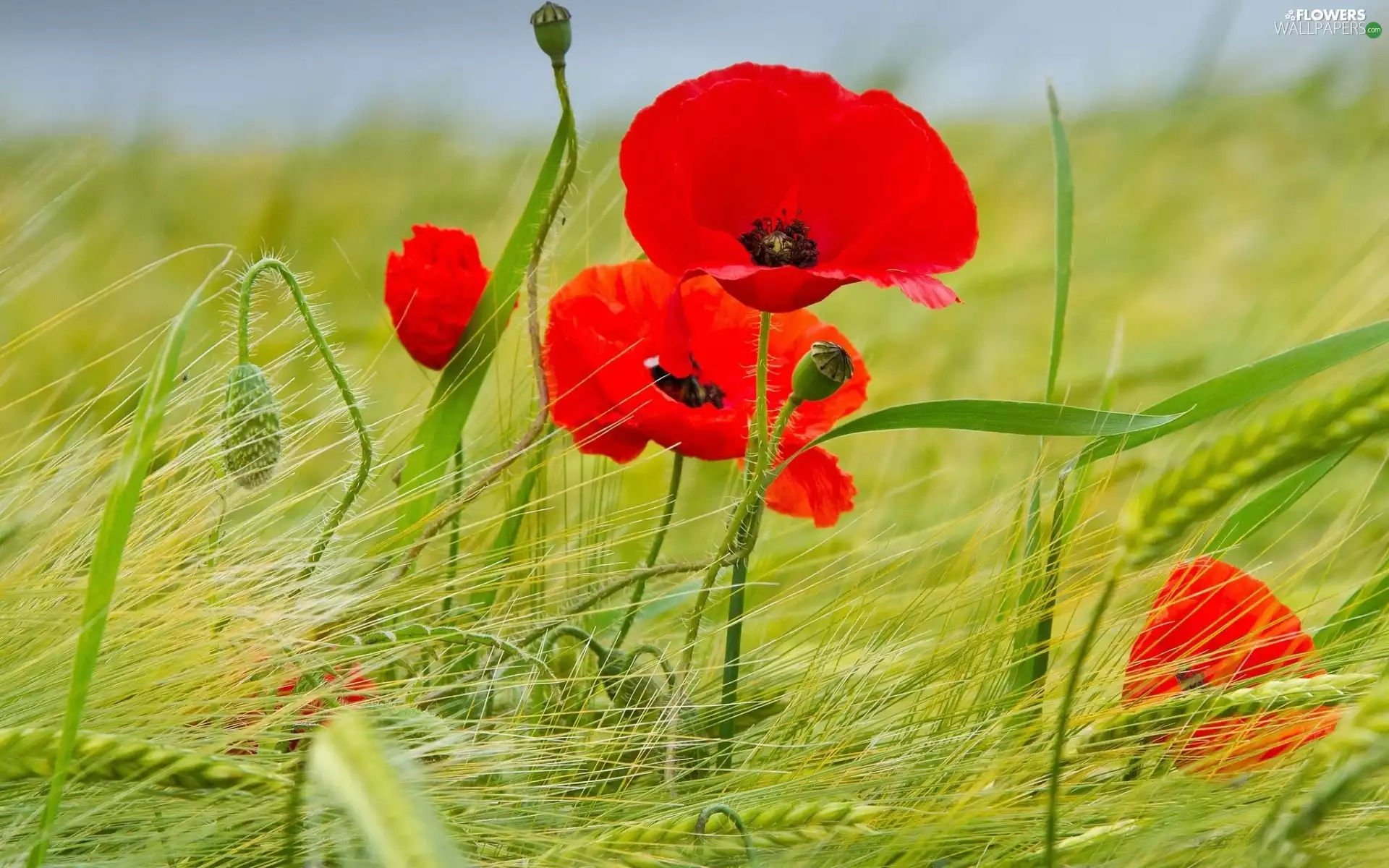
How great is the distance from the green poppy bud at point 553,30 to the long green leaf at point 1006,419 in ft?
0.43

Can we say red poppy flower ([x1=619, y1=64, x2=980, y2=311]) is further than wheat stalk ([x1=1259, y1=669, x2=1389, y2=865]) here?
Yes

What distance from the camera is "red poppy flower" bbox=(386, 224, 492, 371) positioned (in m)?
0.41

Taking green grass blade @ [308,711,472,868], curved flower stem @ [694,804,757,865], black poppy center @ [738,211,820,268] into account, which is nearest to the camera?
green grass blade @ [308,711,472,868]

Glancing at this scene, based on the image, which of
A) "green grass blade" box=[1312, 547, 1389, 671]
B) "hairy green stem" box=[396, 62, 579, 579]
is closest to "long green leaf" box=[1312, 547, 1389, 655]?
"green grass blade" box=[1312, 547, 1389, 671]

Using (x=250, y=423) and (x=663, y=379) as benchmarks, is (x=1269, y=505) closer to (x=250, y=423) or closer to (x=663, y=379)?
(x=663, y=379)

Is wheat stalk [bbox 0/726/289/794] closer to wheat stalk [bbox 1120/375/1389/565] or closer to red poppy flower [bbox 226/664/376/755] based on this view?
red poppy flower [bbox 226/664/376/755]

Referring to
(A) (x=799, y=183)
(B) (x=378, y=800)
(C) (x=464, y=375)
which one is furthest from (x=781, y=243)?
(B) (x=378, y=800)

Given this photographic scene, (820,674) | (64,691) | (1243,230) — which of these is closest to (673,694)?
(820,674)

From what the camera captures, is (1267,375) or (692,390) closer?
(1267,375)

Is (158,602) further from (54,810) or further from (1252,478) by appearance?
(1252,478)

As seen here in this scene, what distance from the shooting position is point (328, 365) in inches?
14.1

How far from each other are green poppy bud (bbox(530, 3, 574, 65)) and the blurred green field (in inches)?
2.4

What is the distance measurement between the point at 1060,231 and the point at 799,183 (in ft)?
0.26

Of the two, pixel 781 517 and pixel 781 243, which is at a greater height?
pixel 781 243
